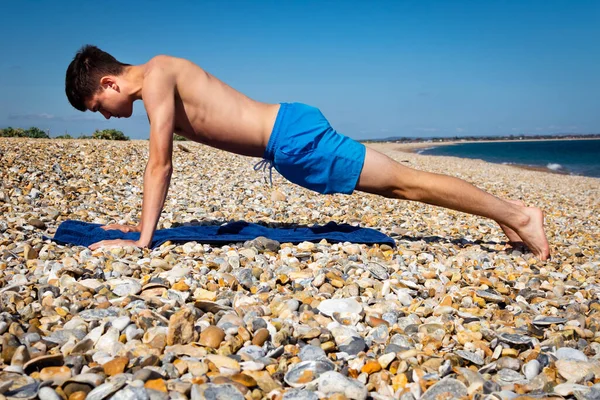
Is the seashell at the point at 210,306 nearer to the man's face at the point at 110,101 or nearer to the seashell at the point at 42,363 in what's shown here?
the seashell at the point at 42,363

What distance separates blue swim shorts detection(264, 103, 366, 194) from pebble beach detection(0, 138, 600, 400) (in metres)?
0.54

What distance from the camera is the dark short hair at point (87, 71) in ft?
11.9

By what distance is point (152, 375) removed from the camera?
1.75 metres

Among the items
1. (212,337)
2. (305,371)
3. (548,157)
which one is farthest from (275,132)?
(548,157)

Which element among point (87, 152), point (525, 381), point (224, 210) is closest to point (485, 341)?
point (525, 381)

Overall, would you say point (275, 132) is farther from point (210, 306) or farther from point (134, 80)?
point (210, 306)

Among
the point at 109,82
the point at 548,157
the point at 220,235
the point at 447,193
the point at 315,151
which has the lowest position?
the point at 220,235

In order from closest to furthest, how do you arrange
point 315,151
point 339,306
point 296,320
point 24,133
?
point 296,320, point 339,306, point 315,151, point 24,133

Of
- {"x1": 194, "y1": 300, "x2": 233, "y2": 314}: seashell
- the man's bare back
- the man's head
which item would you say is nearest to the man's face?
the man's head

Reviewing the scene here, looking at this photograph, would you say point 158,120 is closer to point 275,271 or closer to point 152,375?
point 275,271

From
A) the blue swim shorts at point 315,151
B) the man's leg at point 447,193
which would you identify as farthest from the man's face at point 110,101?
the man's leg at point 447,193

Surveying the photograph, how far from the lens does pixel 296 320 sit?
7.54 feet

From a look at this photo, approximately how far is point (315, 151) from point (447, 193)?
109 cm

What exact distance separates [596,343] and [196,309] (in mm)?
1873
